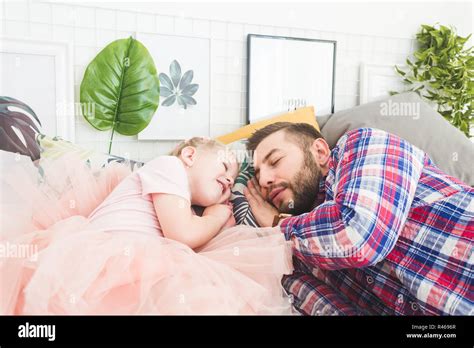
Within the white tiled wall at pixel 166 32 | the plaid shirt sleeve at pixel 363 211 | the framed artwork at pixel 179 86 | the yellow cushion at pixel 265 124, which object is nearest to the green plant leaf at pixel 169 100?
the framed artwork at pixel 179 86

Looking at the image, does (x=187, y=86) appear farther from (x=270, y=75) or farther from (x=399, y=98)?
(x=399, y=98)

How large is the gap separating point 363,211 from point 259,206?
30cm

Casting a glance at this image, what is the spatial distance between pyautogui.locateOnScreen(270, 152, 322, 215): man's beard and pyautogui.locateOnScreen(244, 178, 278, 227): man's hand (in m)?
0.03

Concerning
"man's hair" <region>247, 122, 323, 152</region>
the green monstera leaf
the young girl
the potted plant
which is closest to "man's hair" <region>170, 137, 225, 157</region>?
the young girl

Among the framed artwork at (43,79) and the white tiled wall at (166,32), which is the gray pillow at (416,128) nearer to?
the white tiled wall at (166,32)

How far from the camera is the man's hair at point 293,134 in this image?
1.12 metres

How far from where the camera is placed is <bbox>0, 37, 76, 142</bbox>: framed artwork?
1.40 metres

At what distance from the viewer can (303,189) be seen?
1066mm

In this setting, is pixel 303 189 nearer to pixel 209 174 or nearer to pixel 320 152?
pixel 320 152

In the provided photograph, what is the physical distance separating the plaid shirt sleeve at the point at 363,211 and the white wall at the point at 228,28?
82 cm

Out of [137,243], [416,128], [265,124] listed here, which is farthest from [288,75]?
[137,243]
